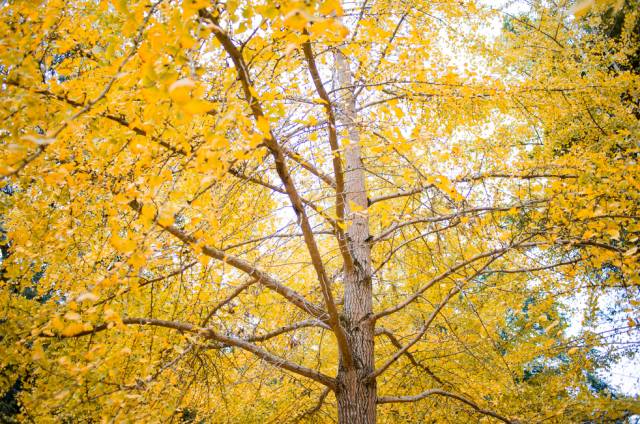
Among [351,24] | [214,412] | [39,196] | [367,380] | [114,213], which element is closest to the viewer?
[114,213]

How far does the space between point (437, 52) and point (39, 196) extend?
376 centimetres

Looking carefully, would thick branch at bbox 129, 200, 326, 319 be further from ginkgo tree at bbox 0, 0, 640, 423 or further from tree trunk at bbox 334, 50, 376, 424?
tree trunk at bbox 334, 50, 376, 424

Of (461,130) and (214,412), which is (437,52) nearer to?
(461,130)

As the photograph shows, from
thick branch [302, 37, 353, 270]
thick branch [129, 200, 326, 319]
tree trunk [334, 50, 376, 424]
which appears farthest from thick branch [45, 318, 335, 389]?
thick branch [302, 37, 353, 270]

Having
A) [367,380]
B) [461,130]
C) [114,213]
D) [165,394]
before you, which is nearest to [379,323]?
[367,380]

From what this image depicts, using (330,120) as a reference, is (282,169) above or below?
below

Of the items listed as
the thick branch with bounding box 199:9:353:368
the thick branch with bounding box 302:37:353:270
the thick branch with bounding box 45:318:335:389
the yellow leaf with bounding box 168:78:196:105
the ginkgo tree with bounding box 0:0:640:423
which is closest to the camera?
the yellow leaf with bounding box 168:78:196:105

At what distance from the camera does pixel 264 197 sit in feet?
10.7

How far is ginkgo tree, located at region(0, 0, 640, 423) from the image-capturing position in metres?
1.61

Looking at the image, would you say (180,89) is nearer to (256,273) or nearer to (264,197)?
(256,273)

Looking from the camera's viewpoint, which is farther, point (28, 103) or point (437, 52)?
point (437, 52)

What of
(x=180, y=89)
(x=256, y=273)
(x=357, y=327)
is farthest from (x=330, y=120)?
(x=357, y=327)

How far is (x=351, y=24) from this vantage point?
14.3ft

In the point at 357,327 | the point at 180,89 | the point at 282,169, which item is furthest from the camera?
the point at 357,327
